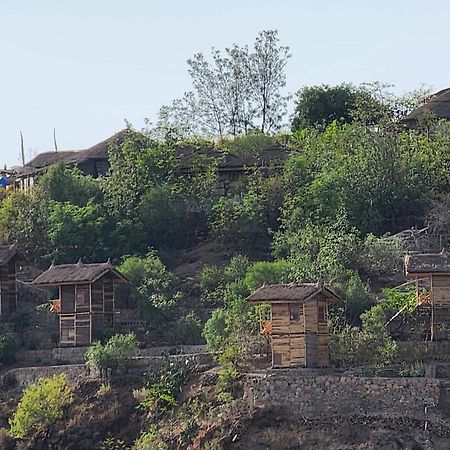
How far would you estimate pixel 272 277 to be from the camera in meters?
51.4

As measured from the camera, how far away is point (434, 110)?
67250 millimetres

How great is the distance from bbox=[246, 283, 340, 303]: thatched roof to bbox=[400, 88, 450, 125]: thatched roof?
22673 mm

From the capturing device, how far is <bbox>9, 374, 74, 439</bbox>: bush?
45.7 m

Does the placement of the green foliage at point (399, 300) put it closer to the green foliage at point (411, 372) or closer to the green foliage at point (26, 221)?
the green foliage at point (411, 372)

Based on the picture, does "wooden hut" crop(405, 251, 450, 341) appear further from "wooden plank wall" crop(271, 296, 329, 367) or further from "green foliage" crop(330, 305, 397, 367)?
"wooden plank wall" crop(271, 296, 329, 367)

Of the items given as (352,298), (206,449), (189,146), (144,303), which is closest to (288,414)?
(206,449)

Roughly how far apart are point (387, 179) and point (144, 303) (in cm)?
1166

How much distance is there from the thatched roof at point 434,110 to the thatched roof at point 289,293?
74.4ft

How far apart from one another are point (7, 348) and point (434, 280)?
15.8m

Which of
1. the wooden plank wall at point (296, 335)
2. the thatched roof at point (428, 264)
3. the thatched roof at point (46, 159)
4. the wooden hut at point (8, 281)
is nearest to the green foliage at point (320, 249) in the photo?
the thatched roof at point (428, 264)

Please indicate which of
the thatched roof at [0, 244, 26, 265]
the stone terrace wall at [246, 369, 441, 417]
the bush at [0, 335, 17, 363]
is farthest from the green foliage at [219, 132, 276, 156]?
the stone terrace wall at [246, 369, 441, 417]

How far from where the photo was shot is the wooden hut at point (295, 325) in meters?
44.6

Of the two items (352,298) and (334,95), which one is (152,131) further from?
(352,298)

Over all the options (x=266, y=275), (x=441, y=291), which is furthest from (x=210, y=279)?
(x=441, y=291)
